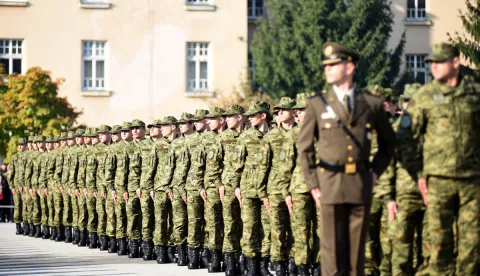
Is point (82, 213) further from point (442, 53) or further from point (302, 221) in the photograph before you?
point (442, 53)

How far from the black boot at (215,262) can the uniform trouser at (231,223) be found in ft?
2.01

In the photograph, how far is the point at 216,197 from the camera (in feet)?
60.5

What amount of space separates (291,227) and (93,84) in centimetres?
3625

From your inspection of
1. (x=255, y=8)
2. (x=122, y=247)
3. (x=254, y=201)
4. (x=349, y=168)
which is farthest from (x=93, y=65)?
(x=349, y=168)

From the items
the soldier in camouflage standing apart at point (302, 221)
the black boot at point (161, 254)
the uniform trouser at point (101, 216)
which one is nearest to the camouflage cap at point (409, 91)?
the soldier in camouflage standing apart at point (302, 221)

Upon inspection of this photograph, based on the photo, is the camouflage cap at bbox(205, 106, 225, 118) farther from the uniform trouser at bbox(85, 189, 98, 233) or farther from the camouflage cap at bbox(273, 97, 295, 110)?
the uniform trouser at bbox(85, 189, 98, 233)

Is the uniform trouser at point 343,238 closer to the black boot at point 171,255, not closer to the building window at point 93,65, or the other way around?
the black boot at point 171,255

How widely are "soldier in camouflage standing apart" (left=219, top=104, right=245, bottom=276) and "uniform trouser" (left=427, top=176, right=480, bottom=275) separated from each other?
5.98 m

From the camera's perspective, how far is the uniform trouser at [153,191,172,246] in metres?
20.5

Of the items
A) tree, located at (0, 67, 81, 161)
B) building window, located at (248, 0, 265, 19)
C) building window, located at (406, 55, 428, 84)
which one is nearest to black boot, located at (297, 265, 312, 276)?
tree, located at (0, 67, 81, 161)

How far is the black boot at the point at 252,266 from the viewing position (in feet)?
55.0

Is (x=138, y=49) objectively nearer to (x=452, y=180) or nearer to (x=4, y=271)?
(x=4, y=271)

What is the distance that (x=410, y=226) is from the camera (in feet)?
41.9

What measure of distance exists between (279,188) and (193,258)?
3430 mm
